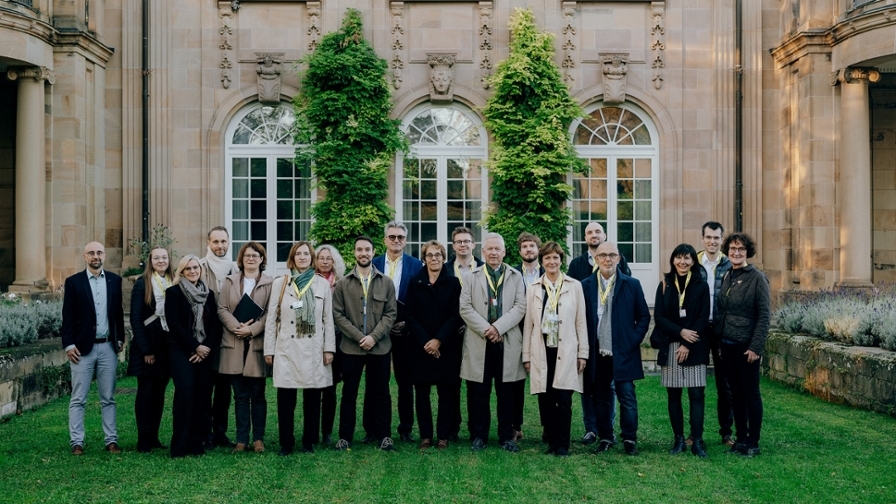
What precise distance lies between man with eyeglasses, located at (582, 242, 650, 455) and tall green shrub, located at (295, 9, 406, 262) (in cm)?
834

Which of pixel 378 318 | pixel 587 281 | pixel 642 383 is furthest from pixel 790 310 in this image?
pixel 378 318

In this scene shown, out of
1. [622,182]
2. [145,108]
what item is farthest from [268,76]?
[622,182]

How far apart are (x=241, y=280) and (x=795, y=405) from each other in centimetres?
593

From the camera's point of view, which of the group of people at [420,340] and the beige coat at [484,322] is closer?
the group of people at [420,340]

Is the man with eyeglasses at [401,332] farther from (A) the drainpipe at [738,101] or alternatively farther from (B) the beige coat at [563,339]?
(A) the drainpipe at [738,101]

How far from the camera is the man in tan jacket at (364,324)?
27.2 feet

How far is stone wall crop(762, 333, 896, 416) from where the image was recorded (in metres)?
9.87

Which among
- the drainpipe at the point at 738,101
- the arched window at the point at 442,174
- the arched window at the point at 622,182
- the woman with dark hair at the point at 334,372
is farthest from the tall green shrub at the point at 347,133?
the woman with dark hair at the point at 334,372

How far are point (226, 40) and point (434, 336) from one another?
1002 cm

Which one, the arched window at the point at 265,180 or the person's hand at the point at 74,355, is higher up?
the arched window at the point at 265,180

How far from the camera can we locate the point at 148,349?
26.3 feet

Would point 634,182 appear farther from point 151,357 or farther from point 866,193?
point 151,357

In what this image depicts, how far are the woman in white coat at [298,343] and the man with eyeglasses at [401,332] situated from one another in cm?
65

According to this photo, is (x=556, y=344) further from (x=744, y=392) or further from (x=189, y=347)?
(x=189, y=347)
